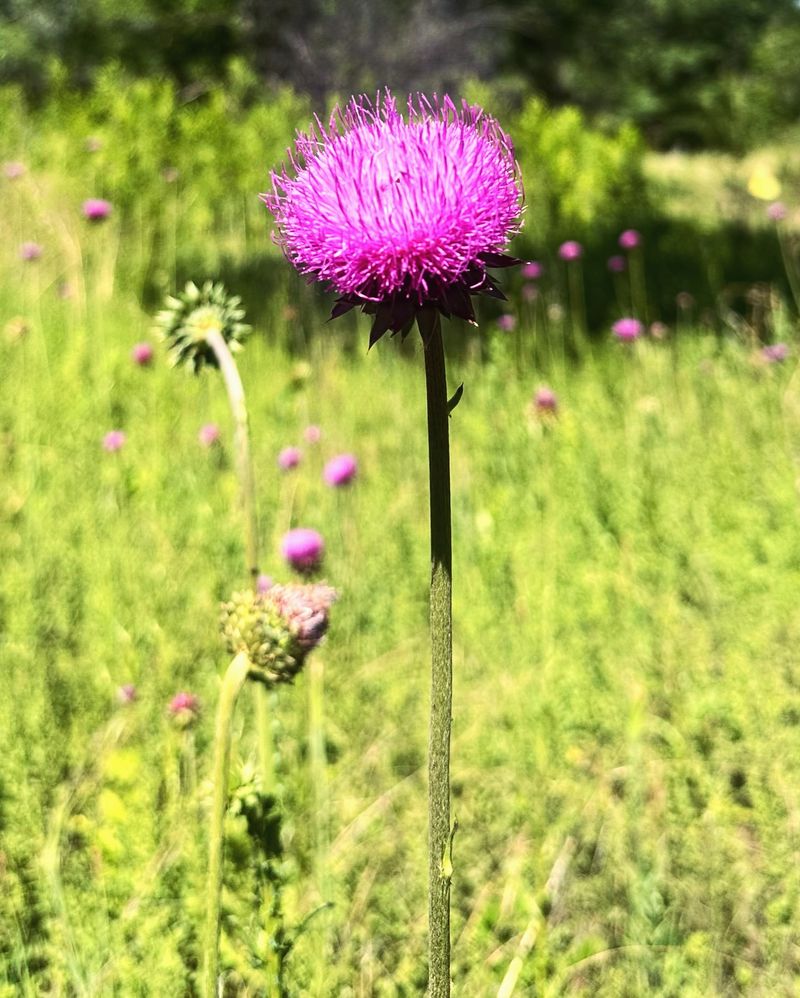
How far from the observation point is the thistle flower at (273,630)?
93 cm

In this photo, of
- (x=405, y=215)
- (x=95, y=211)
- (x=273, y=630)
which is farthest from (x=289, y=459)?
(x=95, y=211)

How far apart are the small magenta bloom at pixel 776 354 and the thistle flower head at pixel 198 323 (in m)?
2.46

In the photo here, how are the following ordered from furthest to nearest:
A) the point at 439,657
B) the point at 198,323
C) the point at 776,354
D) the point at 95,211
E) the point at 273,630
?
the point at 95,211
the point at 776,354
the point at 198,323
the point at 273,630
the point at 439,657

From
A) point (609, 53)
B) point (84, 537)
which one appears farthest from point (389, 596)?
point (609, 53)

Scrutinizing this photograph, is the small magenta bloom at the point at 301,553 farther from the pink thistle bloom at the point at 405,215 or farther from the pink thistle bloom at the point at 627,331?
the pink thistle bloom at the point at 627,331

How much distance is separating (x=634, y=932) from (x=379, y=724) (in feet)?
2.38

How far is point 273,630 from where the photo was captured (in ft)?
3.03

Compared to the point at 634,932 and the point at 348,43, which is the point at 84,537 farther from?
the point at 348,43

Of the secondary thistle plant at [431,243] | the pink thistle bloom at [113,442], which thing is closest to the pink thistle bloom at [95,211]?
the pink thistle bloom at [113,442]

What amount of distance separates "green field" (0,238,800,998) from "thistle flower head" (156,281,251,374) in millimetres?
521

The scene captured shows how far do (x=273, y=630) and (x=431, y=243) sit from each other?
413mm

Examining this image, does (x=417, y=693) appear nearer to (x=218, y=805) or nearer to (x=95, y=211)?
(x=218, y=805)

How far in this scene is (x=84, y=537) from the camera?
2.54 m

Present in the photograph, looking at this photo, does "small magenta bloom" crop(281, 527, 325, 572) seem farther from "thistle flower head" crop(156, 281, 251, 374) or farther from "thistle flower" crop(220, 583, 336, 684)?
"thistle flower" crop(220, 583, 336, 684)
